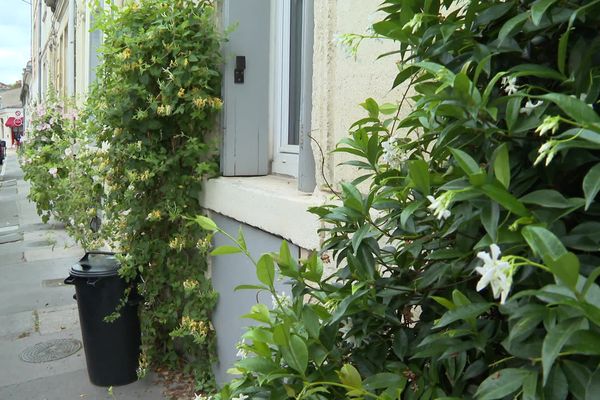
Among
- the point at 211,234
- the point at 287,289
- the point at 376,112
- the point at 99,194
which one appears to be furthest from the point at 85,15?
the point at 376,112

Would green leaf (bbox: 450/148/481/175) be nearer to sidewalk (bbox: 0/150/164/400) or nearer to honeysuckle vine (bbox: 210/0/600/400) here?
honeysuckle vine (bbox: 210/0/600/400)

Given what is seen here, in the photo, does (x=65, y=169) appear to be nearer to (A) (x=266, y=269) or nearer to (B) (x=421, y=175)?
(A) (x=266, y=269)

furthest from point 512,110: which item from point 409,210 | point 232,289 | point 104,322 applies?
point 104,322

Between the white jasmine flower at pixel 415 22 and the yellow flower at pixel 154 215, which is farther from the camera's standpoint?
the yellow flower at pixel 154 215

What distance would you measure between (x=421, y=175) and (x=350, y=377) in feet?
1.48

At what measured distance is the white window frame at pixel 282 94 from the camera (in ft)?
11.0

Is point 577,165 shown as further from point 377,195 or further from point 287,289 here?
point 287,289

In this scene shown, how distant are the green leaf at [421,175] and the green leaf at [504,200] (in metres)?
0.20

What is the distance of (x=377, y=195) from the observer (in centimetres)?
118

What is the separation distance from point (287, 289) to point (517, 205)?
5.96 feet

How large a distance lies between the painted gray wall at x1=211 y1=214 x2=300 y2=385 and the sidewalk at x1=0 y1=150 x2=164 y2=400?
2.18 ft

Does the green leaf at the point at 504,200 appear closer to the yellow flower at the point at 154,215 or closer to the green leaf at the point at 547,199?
the green leaf at the point at 547,199

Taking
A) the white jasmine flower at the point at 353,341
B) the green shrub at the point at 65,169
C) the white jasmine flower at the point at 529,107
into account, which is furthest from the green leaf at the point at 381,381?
the green shrub at the point at 65,169

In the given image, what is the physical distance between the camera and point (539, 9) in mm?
820
